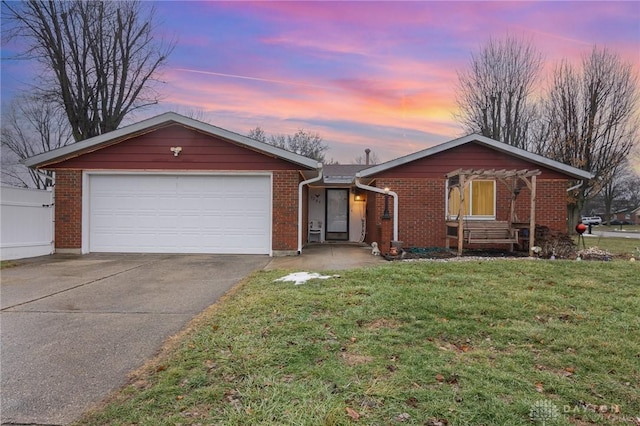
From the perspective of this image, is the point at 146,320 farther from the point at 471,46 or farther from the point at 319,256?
the point at 471,46

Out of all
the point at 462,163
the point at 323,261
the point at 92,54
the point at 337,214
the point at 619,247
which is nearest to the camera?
the point at 323,261

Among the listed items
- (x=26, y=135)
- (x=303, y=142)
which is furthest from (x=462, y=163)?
(x=26, y=135)

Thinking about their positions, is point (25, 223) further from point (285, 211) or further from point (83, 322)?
point (83, 322)

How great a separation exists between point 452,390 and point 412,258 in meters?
6.60

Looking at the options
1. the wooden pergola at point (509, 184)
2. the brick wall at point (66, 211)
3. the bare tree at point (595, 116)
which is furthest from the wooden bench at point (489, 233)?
the brick wall at point (66, 211)

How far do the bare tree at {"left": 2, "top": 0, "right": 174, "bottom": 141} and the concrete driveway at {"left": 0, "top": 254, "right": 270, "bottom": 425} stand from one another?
40.3ft

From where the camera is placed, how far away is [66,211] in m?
10.1

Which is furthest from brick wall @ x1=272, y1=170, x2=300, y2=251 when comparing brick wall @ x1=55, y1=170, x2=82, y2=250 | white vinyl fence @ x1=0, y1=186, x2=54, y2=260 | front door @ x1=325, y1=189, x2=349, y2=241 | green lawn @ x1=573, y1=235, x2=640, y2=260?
green lawn @ x1=573, y1=235, x2=640, y2=260

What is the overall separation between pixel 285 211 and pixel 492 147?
6.39 metres

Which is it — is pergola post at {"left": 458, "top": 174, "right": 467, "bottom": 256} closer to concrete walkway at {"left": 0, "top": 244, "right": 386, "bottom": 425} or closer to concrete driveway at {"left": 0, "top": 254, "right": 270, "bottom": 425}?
concrete walkway at {"left": 0, "top": 244, "right": 386, "bottom": 425}

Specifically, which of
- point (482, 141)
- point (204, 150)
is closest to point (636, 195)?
point (482, 141)

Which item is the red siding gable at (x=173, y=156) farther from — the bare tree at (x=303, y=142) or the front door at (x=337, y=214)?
the bare tree at (x=303, y=142)

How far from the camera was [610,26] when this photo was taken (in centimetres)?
1265

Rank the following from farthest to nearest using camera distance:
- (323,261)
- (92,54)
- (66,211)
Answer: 1. (92,54)
2. (66,211)
3. (323,261)
